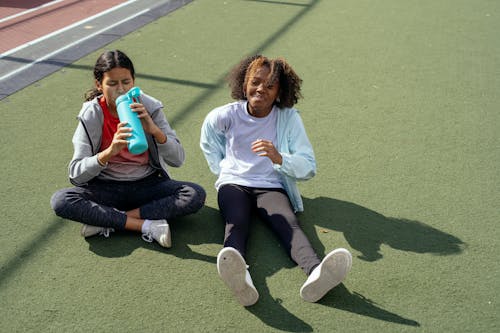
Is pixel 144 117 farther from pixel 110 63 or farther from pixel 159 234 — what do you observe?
pixel 159 234

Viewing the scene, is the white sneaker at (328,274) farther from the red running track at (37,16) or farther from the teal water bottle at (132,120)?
the red running track at (37,16)

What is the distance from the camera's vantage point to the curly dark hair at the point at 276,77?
3223 millimetres

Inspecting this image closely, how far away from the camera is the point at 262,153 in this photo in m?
3.01

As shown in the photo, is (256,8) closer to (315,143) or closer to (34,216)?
(315,143)

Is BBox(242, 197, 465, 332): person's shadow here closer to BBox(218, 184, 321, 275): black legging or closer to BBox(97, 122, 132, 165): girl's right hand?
BBox(218, 184, 321, 275): black legging

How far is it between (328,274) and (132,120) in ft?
3.81

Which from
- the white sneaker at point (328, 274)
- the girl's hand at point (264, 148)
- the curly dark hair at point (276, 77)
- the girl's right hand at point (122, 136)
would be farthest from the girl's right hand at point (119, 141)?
the white sneaker at point (328, 274)

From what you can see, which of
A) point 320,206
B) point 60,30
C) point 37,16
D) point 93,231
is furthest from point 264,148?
point 37,16

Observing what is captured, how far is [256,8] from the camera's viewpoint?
25.7 ft

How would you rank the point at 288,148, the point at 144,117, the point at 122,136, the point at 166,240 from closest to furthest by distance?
1. the point at 122,136
2. the point at 144,117
3. the point at 166,240
4. the point at 288,148

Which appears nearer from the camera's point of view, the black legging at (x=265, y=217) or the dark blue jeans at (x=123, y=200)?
the black legging at (x=265, y=217)

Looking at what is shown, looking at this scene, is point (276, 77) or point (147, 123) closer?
point (147, 123)

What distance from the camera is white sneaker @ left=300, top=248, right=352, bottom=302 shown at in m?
2.65

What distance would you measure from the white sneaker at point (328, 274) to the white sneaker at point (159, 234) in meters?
0.77
